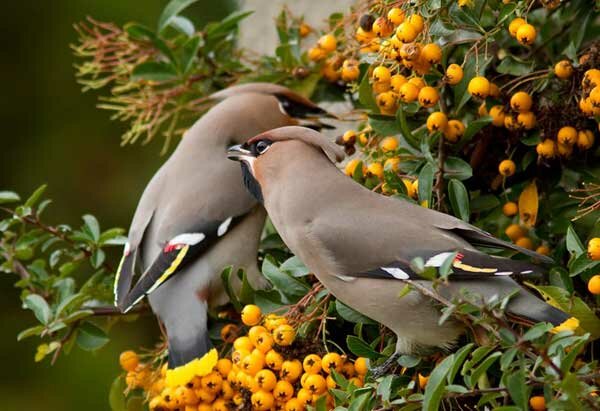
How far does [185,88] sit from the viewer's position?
3186 mm

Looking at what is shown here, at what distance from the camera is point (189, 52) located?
3078mm

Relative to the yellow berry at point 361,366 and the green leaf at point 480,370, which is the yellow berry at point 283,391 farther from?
the green leaf at point 480,370

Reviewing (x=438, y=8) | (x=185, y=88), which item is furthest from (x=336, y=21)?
(x=438, y=8)

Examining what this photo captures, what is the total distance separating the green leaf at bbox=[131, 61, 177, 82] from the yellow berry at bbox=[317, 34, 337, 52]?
1.43 ft

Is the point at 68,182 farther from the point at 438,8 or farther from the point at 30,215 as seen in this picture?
the point at 438,8

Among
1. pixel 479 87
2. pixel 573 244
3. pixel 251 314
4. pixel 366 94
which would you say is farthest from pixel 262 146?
pixel 573 244

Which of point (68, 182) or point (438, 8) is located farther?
point (68, 182)

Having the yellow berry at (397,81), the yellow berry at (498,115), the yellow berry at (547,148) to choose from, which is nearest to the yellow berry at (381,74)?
the yellow berry at (397,81)

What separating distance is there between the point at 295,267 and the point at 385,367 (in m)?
0.36

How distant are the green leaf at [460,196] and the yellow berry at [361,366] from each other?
0.35 metres

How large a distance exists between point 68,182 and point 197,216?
196 centimetres

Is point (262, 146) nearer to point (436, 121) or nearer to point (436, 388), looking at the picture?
point (436, 121)

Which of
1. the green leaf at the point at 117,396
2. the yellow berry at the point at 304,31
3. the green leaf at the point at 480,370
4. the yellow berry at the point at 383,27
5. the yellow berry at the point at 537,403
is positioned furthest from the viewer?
the yellow berry at the point at 304,31

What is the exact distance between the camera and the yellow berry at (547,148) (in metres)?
2.46
